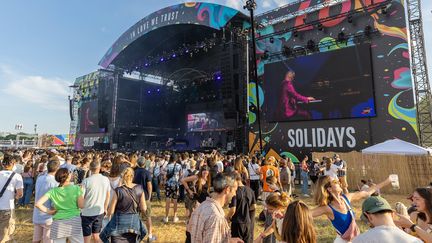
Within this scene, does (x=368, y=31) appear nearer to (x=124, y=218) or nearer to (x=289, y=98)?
(x=289, y=98)

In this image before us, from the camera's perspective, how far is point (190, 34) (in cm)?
2408

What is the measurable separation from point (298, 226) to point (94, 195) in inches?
127

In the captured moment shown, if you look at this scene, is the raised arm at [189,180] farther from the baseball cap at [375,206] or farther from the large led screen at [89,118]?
the large led screen at [89,118]

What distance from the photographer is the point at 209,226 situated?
221 cm

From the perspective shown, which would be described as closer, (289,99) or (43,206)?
(43,206)

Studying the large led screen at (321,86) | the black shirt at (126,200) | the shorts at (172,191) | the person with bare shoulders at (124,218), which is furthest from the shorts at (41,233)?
the large led screen at (321,86)

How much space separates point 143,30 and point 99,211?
23.1m

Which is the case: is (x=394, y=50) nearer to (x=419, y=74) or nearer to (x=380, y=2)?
(x=419, y=74)

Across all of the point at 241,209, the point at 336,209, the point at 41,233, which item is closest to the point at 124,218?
the point at 241,209

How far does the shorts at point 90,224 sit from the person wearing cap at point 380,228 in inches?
145

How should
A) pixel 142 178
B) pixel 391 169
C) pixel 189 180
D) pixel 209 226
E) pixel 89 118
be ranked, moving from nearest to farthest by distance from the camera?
pixel 209 226, pixel 189 180, pixel 142 178, pixel 391 169, pixel 89 118

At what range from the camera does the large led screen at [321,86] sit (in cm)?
1472

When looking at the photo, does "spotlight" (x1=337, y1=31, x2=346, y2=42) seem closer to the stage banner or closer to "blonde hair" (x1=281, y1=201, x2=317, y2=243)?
the stage banner

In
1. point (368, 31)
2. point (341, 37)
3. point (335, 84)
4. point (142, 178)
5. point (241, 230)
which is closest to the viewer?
point (241, 230)
